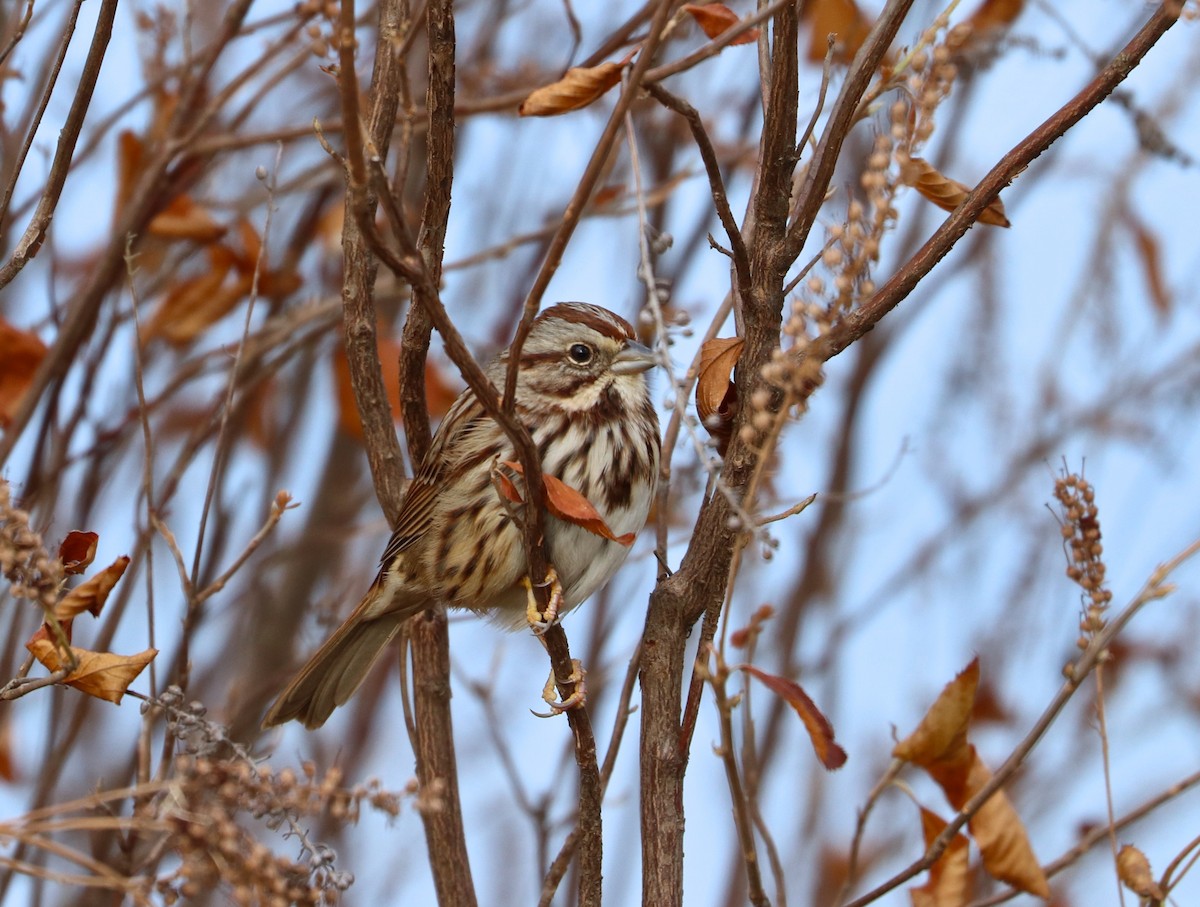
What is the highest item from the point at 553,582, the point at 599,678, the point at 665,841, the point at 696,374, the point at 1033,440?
the point at 1033,440

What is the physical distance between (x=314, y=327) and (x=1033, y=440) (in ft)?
9.44

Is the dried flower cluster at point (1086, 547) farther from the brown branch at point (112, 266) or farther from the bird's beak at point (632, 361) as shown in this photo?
the brown branch at point (112, 266)

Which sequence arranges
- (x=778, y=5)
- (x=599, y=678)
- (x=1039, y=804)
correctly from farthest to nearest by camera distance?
(x=1039, y=804) → (x=599, y=678) → (x=778, y=5)

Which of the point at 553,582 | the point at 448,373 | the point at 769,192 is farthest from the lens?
the point at 448,373

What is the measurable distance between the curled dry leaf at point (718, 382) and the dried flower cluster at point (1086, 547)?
548mm

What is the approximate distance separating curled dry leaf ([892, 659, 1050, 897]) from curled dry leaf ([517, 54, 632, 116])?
1122 millimetres

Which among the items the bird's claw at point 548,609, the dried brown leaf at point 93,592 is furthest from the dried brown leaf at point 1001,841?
the dried brown leaf at point 93,592

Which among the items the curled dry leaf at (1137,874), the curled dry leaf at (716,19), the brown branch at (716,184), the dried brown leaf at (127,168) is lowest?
the curled dry leaf at (1137,874)

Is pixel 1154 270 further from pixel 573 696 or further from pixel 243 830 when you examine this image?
pixel 243 830

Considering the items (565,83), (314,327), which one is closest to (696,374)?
(565,83)

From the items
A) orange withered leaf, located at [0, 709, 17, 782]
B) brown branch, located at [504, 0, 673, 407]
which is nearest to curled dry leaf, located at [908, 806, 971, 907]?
brown branch, located at [504, 0, 673, 407]

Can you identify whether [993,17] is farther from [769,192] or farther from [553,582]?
[553,582]

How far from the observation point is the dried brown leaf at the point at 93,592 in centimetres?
221

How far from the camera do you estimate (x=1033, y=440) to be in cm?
562
